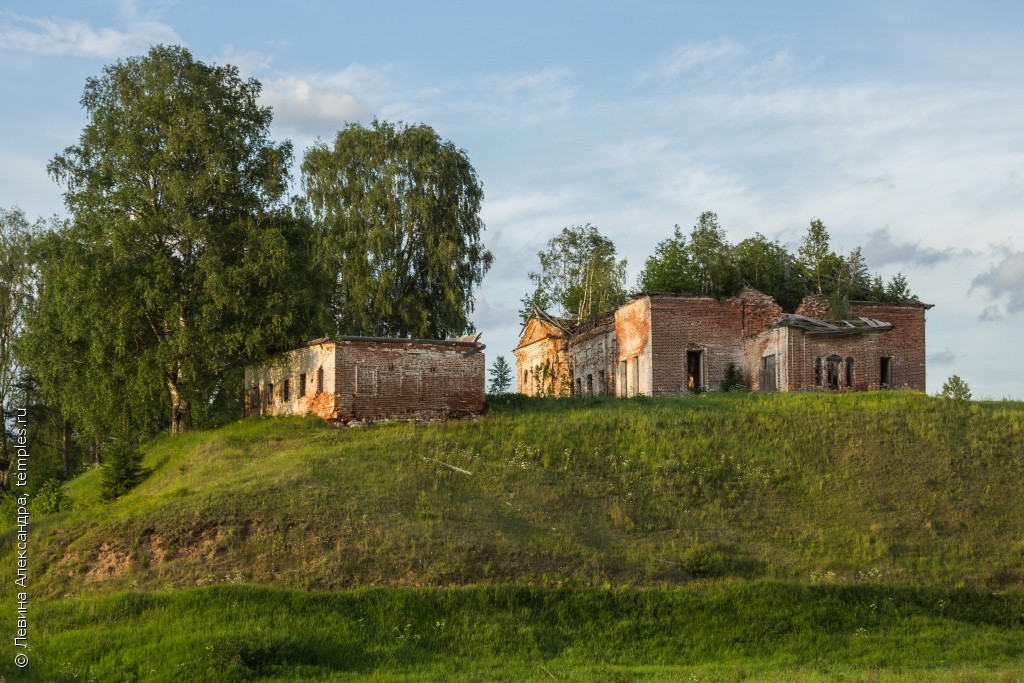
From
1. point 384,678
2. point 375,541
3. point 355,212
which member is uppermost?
point 355,212

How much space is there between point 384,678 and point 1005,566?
15071 mm

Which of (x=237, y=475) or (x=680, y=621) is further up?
(x=237, y=475)

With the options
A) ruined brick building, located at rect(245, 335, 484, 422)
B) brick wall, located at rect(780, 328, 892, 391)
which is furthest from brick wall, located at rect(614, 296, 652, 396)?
ruined brick building, located at rect(245, 335, 484, 422)

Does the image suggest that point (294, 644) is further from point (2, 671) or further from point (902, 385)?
point (902, 385)

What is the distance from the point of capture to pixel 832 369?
40.7 metres

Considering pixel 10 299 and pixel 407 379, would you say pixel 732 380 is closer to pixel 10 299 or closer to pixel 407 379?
pixel 407 379

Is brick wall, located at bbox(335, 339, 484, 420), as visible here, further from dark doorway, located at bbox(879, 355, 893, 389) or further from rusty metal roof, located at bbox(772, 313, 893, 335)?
dark doorway, located at bbox(879, 355, 893, 389)

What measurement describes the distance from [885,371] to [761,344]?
5156mm

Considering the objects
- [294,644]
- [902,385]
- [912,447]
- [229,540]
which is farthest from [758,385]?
[294,644]

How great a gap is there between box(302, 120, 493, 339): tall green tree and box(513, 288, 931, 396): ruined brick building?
25.6 ft

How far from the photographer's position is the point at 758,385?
4119cm

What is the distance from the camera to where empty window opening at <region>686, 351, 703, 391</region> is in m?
41.9

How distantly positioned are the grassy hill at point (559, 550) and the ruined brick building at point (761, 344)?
6.21 meters

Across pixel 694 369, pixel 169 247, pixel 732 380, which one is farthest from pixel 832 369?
pixel 169 247
